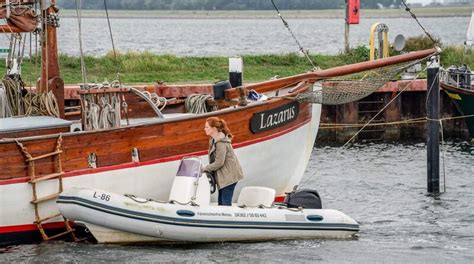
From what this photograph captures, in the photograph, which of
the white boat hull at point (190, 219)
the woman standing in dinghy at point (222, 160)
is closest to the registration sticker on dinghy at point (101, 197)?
the white boat hull at point (190, 219)

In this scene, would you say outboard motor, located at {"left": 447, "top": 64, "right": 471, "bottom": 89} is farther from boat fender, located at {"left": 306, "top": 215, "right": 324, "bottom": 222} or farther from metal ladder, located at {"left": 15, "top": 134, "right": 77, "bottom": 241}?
metal ladder, located at {"left": 15, "top": 134, "right": 77, "bottom": 241}

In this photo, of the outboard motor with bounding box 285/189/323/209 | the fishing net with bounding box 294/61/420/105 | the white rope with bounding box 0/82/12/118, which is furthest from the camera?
the fishing net with bounding box 294/61/420/105

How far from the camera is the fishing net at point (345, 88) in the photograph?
21.1 m

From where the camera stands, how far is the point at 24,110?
19.4 m

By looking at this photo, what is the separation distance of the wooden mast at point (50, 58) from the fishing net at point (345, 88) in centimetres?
420

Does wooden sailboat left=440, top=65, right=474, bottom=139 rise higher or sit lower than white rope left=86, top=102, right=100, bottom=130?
lower

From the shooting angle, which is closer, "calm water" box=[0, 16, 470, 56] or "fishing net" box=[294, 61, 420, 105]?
"fishing net" box=[294, 61, 420, 105]

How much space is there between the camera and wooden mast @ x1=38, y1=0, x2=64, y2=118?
1909cm

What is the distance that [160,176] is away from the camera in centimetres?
1902

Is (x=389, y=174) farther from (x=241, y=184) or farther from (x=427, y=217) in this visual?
(x=241, y=184)

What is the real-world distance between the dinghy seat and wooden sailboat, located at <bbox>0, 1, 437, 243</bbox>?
83cm

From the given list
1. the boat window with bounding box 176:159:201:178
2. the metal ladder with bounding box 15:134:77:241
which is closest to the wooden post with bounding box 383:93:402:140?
the boat window with bounding box 176:159:201:178

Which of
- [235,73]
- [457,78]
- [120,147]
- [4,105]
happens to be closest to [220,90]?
[235,73]

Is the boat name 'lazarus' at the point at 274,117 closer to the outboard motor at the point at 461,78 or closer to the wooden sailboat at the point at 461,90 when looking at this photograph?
the wooden sailboat at the point at 461,90
